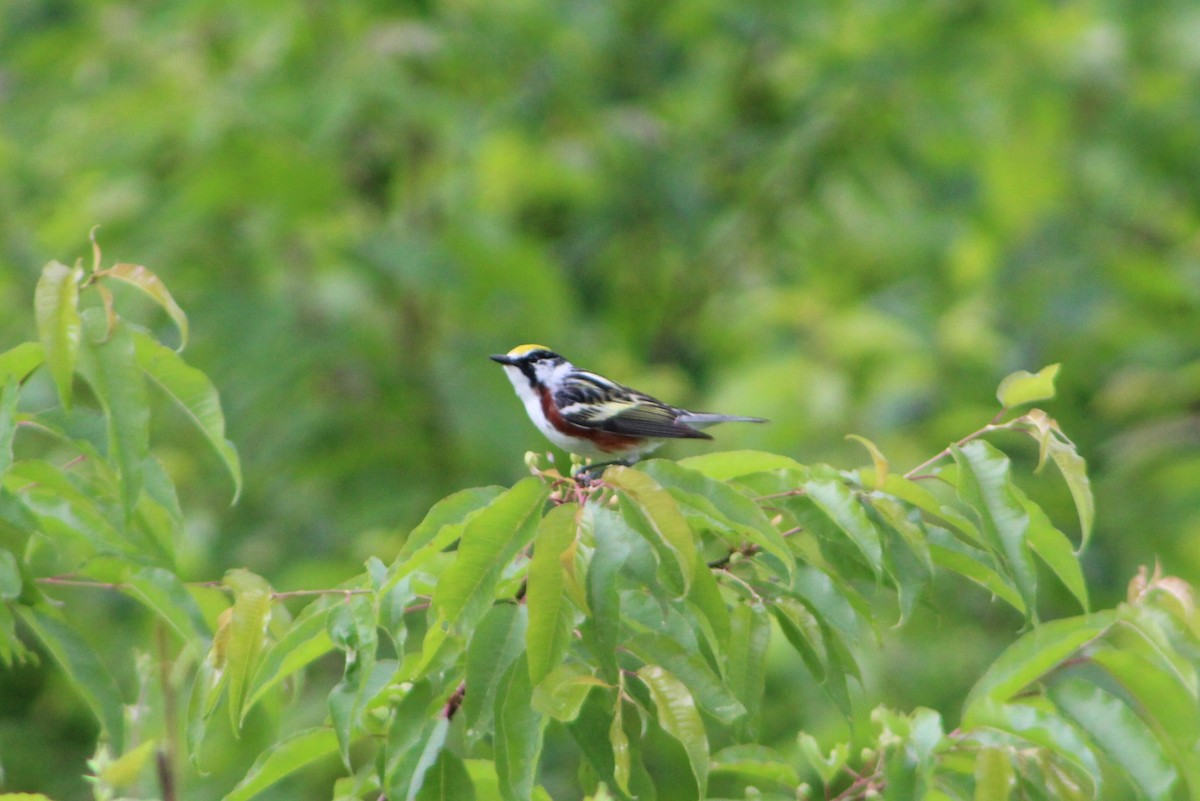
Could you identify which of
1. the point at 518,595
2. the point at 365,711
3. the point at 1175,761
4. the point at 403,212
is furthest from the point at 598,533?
the point at 403,212

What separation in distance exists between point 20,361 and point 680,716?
130 cm

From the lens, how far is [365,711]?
2525 millimetres

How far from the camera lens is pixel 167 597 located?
111 inches

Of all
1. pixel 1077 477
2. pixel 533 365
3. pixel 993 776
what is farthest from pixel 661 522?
pixel 533 365

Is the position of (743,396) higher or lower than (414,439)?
lower

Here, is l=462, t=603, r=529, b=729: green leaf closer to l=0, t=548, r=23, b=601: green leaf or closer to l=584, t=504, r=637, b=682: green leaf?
l=584, t=504, r=637, b=682: green leaf

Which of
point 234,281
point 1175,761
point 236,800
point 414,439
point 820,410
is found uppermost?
point 234,281

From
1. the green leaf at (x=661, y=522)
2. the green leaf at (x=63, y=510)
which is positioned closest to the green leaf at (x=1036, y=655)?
the green leaf at (x=661, y=522)

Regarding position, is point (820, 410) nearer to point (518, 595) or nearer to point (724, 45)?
point (724, 45)

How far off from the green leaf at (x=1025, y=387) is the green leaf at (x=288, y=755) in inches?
50.8

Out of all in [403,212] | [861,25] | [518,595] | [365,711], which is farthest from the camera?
[861,25]

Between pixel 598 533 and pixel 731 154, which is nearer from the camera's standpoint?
pixel 598 533

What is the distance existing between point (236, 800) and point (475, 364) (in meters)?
4.78

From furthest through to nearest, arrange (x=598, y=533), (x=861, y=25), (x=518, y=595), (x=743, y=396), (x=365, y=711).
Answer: (x=861, y=25) → (x=743, y=396) → (x=365, y=711) → (x=518, y=595) → (x=598, y=533)
